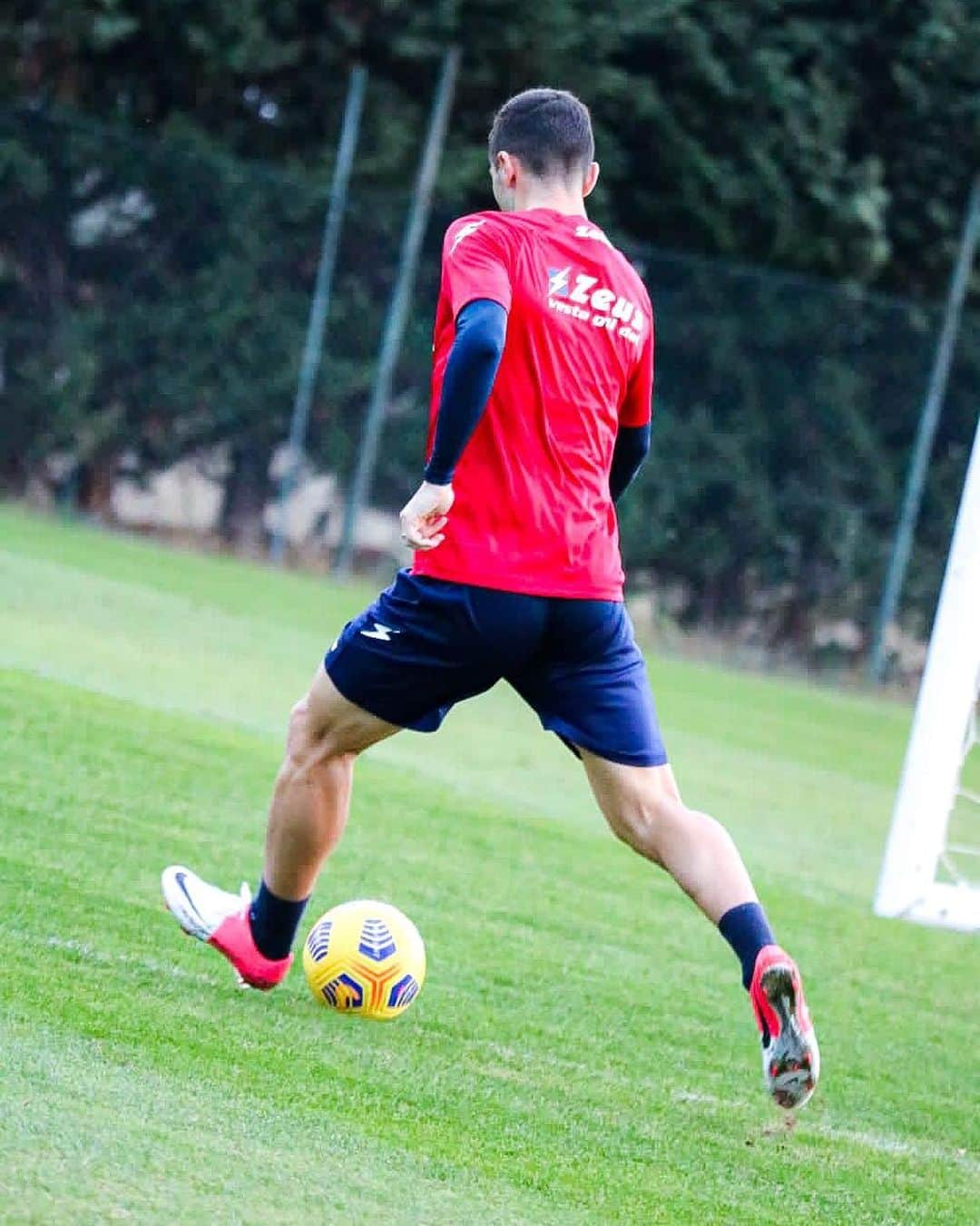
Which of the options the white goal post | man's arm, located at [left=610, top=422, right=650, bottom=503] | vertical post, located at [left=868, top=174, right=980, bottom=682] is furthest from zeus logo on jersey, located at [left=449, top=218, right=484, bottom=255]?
vertical post, located at [left=868, top=174, right=980, bottom=682]

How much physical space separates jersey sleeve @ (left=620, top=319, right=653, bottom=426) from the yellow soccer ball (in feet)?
4.58

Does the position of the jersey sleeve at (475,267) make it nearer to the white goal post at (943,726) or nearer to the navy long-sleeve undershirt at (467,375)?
the navy long-sleeve undershirt at (467,375)

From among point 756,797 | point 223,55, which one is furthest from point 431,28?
point 756,797

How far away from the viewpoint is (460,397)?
4.37m

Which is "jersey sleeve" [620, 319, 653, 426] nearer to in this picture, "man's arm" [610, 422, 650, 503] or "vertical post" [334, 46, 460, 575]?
"man's arm" [610, 422, 650, 503]

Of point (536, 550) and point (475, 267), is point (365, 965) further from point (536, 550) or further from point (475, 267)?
point (475, 267)

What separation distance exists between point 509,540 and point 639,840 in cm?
78

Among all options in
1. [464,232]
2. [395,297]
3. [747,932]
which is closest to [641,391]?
[464,232]

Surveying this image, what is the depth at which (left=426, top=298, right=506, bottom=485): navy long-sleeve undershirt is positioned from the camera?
435cm

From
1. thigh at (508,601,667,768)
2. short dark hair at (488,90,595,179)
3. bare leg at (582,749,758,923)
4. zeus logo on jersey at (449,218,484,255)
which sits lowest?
bare leg at (582,749,758,923)

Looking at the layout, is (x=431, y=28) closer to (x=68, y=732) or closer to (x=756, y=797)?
(x=756, y=797)

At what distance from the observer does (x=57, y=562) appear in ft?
50.6

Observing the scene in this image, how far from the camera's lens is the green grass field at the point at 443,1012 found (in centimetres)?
375

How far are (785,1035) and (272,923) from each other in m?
1.36
